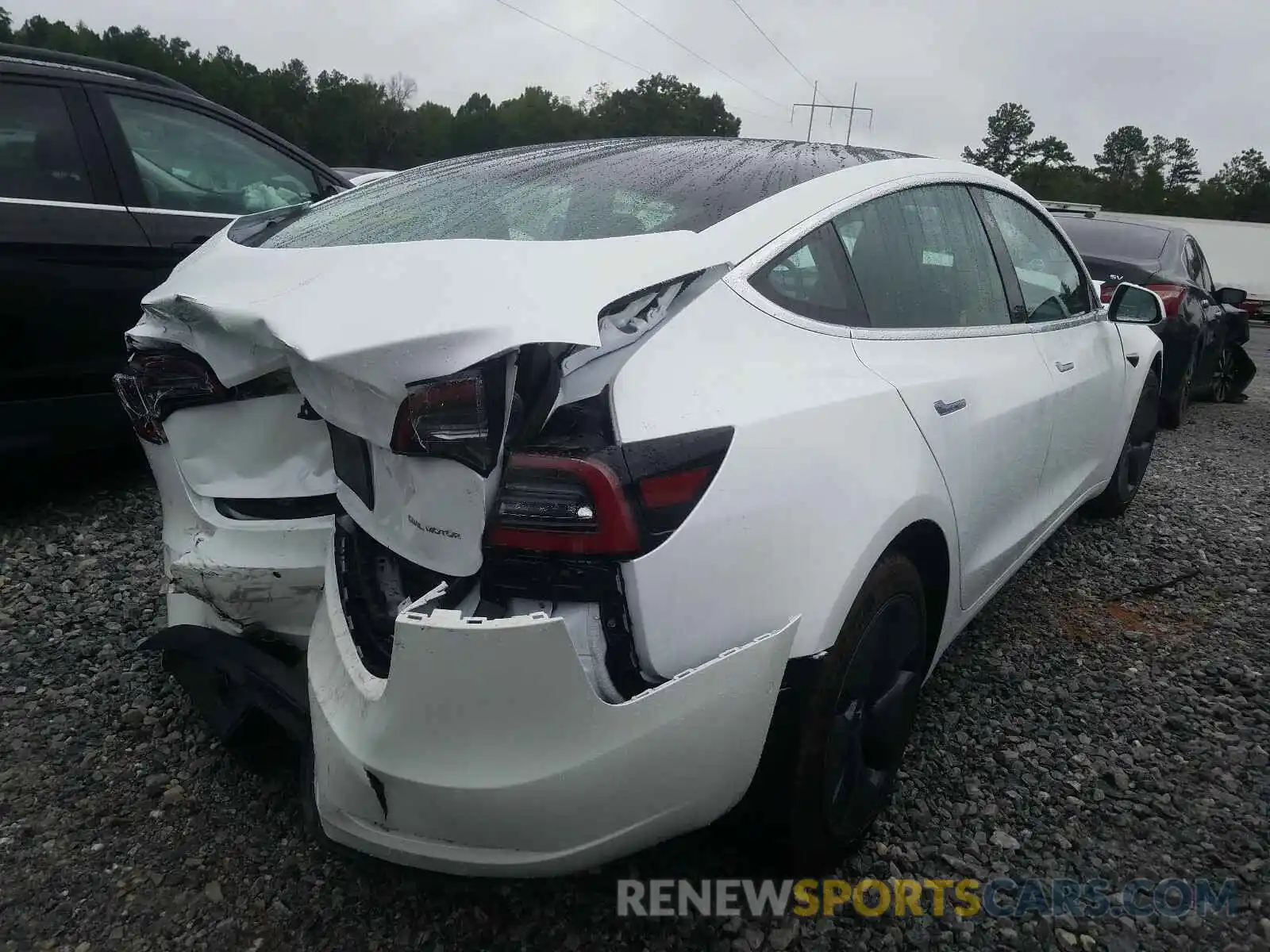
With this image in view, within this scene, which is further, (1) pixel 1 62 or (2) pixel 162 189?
(2) pixel 162 189

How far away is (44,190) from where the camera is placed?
3.34 metres

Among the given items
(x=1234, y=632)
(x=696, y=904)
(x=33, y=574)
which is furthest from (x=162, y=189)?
(x=1234, y=632)

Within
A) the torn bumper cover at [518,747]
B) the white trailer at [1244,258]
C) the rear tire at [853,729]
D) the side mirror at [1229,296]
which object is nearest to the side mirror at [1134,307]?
the rear tire at [853,729]

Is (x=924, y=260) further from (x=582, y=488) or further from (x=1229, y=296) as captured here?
(x=1229, y=296)

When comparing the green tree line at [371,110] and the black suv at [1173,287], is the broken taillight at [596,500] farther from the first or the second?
the green tree line at [371,110]

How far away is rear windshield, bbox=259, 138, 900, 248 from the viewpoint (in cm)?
188

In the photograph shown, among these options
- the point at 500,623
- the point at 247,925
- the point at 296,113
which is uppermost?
the point at 296,113

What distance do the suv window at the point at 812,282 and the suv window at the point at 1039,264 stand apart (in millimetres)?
1135

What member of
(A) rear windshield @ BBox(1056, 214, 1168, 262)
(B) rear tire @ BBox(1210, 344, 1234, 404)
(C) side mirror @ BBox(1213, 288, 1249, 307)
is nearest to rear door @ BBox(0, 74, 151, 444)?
(A) rear windshield @ BBox(1056, 214, 1168, 262)

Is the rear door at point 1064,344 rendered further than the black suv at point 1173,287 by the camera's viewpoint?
No

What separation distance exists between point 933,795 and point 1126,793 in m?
0.50

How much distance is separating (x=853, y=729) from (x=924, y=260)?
3.93 feet

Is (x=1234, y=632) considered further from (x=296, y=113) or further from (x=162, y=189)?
(x=296, y=113)

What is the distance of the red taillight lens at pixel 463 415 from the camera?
1398mm
